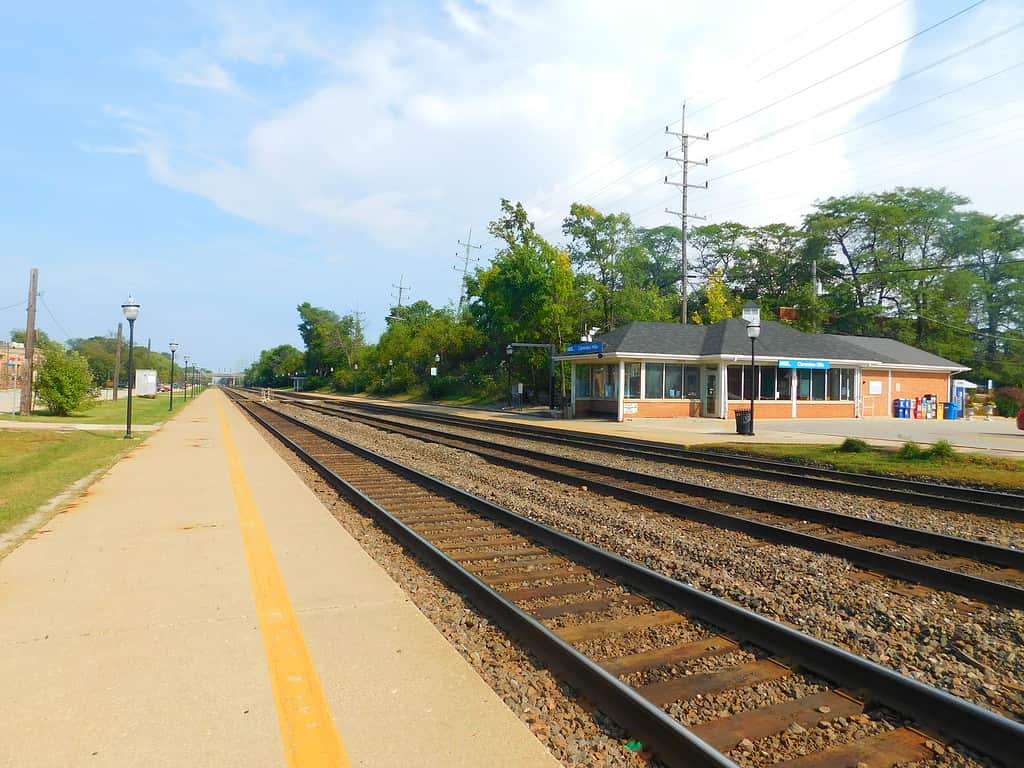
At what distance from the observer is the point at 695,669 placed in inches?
164

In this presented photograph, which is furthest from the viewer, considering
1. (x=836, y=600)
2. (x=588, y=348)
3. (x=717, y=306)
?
(x=717, y=306)

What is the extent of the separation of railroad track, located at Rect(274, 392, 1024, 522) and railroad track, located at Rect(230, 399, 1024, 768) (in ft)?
22.5

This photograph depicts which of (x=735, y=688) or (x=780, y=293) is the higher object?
(x=780, y=293)

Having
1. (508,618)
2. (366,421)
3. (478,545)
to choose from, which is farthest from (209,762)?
(366,421)

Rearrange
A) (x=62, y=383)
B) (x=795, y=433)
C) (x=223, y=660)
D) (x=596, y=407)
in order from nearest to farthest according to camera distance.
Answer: (x=223, y=660), (x=795, y=433), (x=62, y=383), (x=596, y=407)

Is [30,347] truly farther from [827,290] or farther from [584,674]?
[827,290]

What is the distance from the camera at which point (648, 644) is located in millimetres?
4605

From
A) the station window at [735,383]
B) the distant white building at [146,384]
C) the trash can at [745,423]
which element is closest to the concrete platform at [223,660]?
the trash can at [745,423]

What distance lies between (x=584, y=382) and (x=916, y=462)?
2110 cm

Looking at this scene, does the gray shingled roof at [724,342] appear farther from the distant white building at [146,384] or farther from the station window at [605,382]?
the distant white building at [146,384]

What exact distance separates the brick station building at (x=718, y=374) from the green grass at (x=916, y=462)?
44.7ft

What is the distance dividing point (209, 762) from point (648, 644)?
2741mm

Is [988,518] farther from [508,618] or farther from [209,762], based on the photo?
[209,762]

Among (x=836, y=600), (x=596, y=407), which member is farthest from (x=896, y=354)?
(x=836, y=600)
